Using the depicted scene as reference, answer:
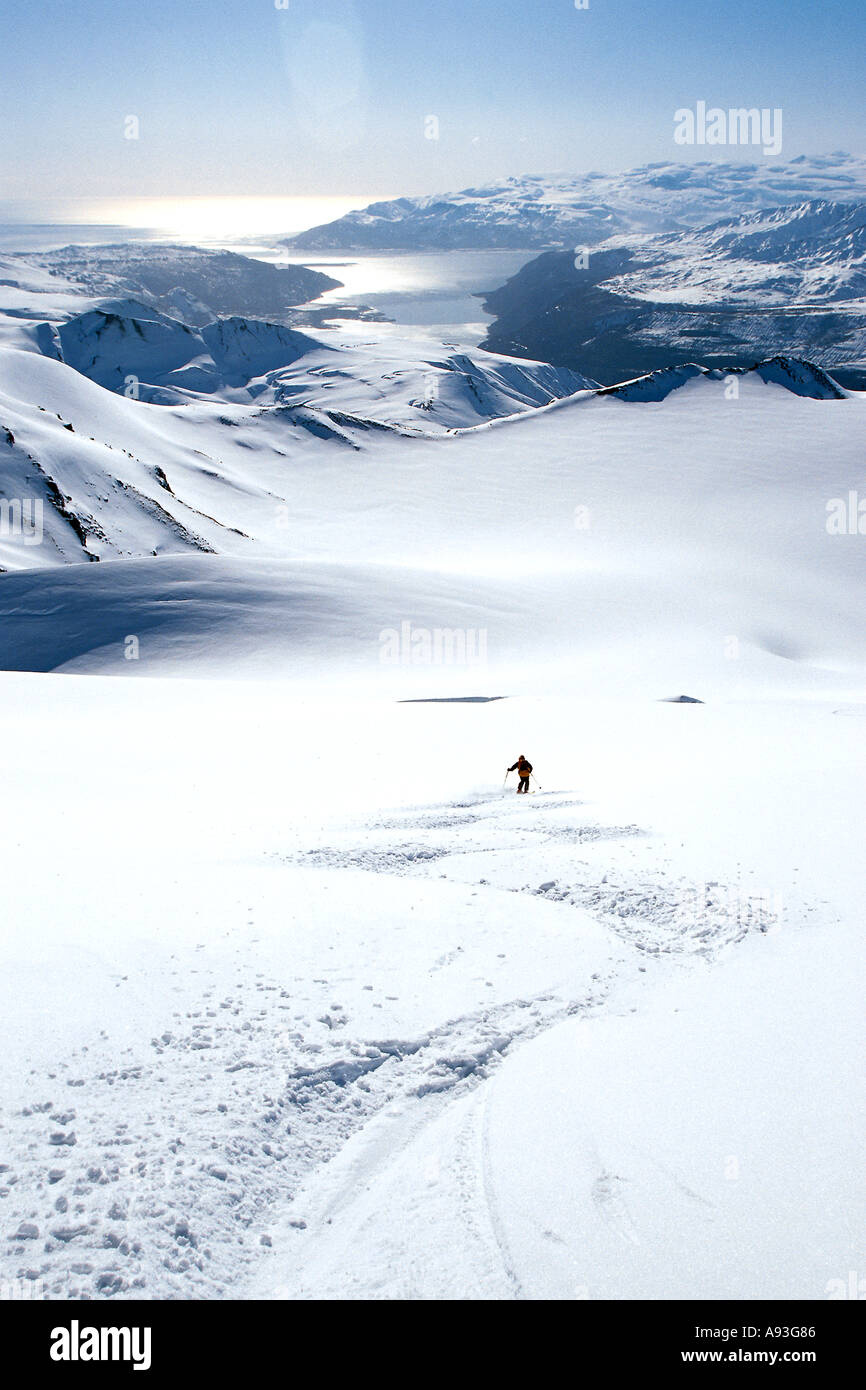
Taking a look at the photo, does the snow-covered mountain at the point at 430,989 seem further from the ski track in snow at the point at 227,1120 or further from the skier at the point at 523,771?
the skier at the point at 523,771

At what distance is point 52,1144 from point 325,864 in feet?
18.1

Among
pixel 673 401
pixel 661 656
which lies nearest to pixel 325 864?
pixel 661 656

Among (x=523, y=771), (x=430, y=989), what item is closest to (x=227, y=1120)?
(x=430, y=989)

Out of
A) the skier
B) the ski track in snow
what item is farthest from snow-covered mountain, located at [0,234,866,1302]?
the skier

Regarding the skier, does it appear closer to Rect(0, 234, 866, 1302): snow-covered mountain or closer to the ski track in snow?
Rect(0, 234, 866, 1302): snow-covered mountain

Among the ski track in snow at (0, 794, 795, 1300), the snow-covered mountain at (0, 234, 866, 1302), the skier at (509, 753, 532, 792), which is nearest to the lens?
the ski track in snow at (0, 794, 795, 1300)

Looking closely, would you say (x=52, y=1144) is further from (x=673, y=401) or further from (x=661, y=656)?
(x=673, y=401)

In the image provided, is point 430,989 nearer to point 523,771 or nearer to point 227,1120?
point 227,1120

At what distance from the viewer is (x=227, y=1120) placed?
→ 7.14 meters

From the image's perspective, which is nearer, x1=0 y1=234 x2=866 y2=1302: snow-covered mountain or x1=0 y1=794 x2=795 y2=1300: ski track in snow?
x1=0 y1=794 x2=795 y2=1300: ski track in snow

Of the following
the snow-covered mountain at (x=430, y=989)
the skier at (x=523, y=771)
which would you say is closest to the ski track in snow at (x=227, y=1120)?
the snow-covered mountain at (x=430, y=989)

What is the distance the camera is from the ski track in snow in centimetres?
605
